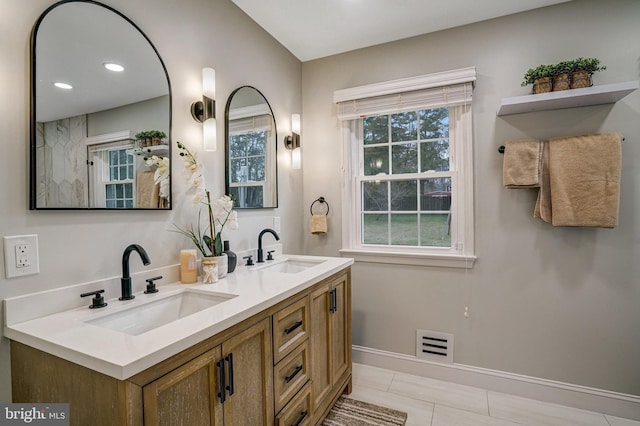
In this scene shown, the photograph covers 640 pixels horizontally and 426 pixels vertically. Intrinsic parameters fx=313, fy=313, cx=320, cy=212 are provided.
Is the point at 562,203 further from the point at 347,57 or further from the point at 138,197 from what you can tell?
the point at 138,197

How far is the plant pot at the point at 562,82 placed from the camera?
6.12 ft

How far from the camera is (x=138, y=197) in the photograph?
1.42 m

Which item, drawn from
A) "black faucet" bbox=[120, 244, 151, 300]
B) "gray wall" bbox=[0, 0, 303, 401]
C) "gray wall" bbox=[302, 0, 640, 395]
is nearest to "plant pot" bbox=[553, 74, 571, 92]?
"gray wall" bbox=[302, 0, 640, 395]

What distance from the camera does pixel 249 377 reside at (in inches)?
46.7

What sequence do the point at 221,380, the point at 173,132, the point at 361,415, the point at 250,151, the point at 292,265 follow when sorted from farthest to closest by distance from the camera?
1. the point at 292,265
2. the point at 250,151
3. the point at 361,415
4. the point at 173,132
5. the point at 221,380

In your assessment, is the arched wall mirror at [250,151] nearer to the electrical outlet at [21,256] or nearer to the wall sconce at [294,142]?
the wall sconce at [294,142]

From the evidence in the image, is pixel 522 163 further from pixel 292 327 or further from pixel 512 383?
pixel 292 327

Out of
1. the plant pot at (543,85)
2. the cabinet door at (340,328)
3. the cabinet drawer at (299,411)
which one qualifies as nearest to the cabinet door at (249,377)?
the cabinet drawer at (299,411)

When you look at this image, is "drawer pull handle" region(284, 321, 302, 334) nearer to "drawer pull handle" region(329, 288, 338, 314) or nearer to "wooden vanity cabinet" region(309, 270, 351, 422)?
"wooden vanity cabinet" region(309, 270, 351, 422)

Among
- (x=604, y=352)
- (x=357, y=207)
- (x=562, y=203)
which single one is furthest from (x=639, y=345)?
(x=357, y=207)

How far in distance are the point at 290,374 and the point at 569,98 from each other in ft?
7.17

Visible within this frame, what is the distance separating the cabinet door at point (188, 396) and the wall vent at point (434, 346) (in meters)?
1.79

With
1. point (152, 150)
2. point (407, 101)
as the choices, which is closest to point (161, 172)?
point (152, 150)

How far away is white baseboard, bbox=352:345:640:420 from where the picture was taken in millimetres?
1947
